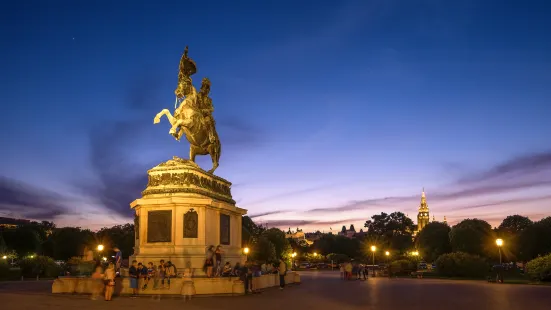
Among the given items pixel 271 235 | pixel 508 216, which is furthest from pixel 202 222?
pixel 508 216

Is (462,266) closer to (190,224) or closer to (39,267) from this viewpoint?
(190,224)

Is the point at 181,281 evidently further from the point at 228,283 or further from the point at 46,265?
the point at 46,265

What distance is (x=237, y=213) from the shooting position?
105 ft

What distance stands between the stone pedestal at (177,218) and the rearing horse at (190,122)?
2.72 m

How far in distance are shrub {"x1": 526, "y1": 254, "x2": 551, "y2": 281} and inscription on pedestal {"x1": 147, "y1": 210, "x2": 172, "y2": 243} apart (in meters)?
26.3

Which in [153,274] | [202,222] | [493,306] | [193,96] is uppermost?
[193,96]

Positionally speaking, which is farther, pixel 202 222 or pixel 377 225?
pixel 377 225

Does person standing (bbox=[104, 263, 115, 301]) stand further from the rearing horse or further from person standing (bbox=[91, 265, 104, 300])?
the rearing horse

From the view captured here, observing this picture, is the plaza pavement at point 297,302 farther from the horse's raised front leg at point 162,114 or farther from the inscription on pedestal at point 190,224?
the horse's raised front leg at point 162,114

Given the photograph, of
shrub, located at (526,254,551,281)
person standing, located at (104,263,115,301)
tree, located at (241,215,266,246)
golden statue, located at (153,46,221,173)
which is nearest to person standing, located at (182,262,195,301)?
person standing, located at (104,263,115,301)

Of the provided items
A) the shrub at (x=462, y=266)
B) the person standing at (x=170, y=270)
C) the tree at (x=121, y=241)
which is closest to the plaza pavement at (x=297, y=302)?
the person standing at (x=170, y=270)

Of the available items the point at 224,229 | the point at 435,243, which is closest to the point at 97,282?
the point at 224,229

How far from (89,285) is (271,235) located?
210 feet

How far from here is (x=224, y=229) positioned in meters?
29.6
